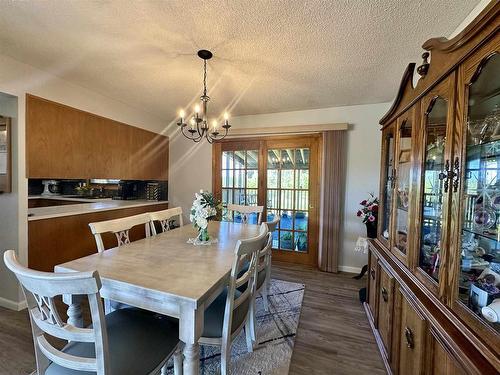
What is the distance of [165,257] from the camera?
1.57 metres

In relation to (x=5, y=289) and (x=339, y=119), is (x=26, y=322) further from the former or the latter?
(x=339, y=119)

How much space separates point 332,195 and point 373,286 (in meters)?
1.49

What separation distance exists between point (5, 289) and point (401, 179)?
3834mm

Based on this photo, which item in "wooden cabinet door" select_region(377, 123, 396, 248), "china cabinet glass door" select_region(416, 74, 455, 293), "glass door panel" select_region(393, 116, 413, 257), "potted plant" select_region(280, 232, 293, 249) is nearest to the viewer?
"china cabinet glass door" select_region(416, 74, 455, 293)

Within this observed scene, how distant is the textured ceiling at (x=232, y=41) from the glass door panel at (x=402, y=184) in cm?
69

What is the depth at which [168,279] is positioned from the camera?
122 cm

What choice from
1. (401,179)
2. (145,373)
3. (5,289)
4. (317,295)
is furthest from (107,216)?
(401,179)

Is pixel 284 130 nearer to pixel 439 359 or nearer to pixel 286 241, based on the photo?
pixel 286 241

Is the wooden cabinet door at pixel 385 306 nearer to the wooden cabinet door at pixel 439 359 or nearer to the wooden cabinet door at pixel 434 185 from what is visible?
the wooden cabinet door at pixel 434 185

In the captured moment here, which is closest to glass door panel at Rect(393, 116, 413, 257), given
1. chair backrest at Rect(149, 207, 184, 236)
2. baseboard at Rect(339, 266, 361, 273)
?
baseboard at Rect(339, 266, 361, 273)

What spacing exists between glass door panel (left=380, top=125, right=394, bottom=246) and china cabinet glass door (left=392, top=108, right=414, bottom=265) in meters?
0.13

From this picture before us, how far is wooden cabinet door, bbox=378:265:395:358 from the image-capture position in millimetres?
1564

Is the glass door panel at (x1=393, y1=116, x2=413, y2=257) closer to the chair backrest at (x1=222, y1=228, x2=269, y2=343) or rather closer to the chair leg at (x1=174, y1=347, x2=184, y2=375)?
the chair backrest at (x1=222, y1=228, x2=269, y2=343)

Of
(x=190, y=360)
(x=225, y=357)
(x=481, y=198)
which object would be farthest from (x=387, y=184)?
(x=190, y=360)
